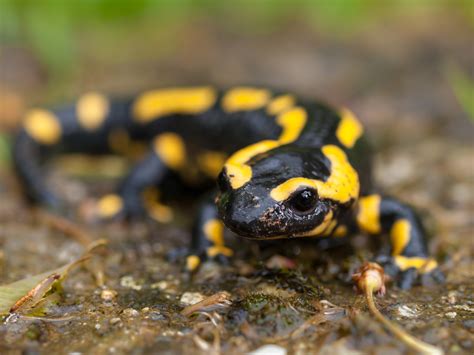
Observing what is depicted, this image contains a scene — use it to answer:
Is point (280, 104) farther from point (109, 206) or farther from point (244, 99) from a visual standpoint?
point (109, 206)

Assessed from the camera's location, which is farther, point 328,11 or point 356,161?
point 328,11

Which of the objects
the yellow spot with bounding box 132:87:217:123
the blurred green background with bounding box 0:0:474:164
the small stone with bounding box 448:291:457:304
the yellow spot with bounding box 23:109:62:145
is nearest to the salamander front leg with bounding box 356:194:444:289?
the small stone with bounding box 448:291:457:304

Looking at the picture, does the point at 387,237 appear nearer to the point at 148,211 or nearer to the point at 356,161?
the point at 356,161

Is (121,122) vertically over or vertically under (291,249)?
over

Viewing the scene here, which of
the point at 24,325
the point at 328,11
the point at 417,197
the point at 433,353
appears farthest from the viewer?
the point at 328,11

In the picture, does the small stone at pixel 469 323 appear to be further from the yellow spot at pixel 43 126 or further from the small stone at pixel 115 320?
the yellow spot at pixel 43 126

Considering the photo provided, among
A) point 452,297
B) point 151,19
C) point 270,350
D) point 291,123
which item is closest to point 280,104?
point 291,123

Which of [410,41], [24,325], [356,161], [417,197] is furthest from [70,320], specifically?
[410,41]
